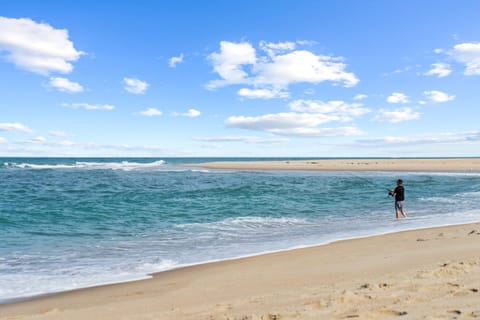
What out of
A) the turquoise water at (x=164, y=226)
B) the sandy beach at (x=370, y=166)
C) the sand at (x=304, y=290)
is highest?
the sandy beach at (x=370, y=166)

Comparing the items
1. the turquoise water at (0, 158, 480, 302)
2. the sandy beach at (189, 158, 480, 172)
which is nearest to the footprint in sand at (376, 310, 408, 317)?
the turquoise water at (0, 158, 480, 302)

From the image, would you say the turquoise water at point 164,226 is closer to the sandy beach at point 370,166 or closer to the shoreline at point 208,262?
the shoreline at point 208,262

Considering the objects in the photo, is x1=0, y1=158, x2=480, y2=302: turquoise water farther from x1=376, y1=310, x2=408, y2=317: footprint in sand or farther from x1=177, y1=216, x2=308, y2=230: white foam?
x1=376, y1=310, x2=408, y2=317: footprint in sand

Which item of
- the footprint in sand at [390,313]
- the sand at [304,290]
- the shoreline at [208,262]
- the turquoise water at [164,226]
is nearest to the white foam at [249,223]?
the turquoise water at [164,226]

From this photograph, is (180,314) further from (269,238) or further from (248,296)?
(269,238)

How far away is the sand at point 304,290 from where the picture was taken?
4.92 metres

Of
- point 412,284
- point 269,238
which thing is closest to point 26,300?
point 412,284

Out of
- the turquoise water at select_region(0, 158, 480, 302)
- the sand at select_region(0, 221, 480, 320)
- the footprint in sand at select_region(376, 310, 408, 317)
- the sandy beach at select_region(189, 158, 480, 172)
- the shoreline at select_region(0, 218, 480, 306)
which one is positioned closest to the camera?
the footprint in sand at select_region(376, 310, 408, 317)

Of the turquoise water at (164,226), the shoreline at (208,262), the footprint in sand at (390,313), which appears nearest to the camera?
the footprint in sand at (390,313)

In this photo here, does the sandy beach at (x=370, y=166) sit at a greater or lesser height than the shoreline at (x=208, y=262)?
greater

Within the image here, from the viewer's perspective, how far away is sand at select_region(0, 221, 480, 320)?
4.92m

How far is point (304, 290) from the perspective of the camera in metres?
6.09

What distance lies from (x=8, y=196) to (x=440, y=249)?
81.5ft

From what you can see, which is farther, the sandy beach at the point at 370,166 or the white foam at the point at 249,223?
the sandy beach at the point at 370,166
